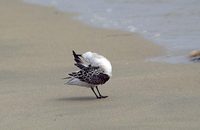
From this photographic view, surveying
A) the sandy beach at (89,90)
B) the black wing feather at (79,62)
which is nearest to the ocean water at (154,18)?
the sandy beach at (89,90)

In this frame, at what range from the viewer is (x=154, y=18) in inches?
477

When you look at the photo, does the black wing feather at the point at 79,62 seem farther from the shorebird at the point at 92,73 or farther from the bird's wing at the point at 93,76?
the bird's wing at the point at 93,76

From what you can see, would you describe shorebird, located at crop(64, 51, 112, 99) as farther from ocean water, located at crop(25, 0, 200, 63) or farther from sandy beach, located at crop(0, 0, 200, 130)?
ocean water, located at crop(25, 0, 200, 63)

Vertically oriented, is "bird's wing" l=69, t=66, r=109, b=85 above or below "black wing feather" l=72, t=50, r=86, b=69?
below

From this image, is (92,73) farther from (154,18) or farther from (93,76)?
(154,18)

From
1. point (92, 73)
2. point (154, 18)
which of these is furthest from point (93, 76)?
point (154, 18)

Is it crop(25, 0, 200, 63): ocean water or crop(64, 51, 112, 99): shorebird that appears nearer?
crop(64, 51, 112, 99): shorebird

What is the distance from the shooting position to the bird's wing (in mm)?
6520

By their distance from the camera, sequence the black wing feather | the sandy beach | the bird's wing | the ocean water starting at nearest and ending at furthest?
the sandy beach
the bird's wing
the black wing feather
the ocean water

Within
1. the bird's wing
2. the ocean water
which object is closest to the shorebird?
the bird's wing

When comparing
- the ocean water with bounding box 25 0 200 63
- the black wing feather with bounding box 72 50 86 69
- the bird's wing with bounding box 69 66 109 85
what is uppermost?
the ocean water with bounding box 25 0 200 63

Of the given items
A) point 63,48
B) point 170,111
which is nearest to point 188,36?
point 63,48

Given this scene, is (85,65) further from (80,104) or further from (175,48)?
(175,48)

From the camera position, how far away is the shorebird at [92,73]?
21.4ft
